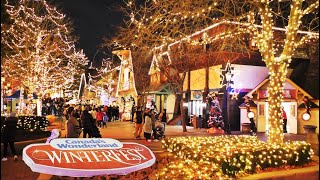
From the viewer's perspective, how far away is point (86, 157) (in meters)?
7.08

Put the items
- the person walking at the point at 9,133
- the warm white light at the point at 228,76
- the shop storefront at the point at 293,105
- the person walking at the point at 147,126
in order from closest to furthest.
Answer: the person walking at the point at 9,133 → the person walking at the point at 147,126 → the shop storefront at the point at 293,105 → the warm white light at the point at 228,76

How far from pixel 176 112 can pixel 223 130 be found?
1023 cm

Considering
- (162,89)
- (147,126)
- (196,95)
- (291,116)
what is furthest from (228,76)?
(162,89)

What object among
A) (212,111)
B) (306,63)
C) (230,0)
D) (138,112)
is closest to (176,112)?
(212,111)

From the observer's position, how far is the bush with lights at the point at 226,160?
8.77 m

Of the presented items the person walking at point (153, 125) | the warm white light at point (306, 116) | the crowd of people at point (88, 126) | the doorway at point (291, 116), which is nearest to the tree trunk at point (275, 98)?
the crowd of people at point (88, 126)

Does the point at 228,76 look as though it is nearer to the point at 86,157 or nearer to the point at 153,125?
the point at 153,125

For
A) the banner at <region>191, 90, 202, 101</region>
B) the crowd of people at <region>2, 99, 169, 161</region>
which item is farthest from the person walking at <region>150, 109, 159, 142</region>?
the banner at <region>191, 90, 202, 101</region>

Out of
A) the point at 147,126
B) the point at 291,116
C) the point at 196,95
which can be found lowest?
the point at 147,126

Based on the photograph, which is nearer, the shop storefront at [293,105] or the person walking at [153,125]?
the person walking at [153,125]

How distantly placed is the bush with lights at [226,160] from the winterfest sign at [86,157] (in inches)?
70.4

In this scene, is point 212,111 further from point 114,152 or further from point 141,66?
point 114,152

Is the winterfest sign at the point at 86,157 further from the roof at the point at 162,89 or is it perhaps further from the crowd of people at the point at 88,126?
the roof at the point at 162,89

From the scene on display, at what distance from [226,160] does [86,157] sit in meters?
3.43
